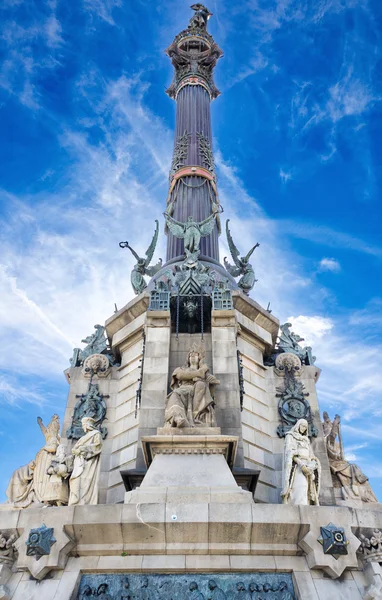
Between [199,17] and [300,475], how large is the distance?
3257 centimetres

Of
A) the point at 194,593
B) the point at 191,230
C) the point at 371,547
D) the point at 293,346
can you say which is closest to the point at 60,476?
the point at 194,593

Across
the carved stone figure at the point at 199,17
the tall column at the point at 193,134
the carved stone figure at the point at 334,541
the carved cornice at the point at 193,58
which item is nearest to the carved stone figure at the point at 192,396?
the carved stone figure at the point at 334,541

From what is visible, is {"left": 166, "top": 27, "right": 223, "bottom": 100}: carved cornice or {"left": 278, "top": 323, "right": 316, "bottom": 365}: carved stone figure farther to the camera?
{"left": 166, "top": 27, "right": 223, "bottom": 100}: carved cornice

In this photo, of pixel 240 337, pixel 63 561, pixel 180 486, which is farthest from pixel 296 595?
pixel 240 337

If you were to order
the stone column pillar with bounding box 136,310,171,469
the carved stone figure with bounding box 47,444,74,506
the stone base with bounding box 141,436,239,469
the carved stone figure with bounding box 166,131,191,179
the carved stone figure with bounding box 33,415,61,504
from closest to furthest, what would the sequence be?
the stone base with bounding box 141,436,239,469, the carved stone figure with bounding box 47,444,74,506, the carved stone figure with bounding box 33,415,61,504, the stone column pillar with bounding box 136,310,171,469, the carved stone figure with bounding box 166,131,191,179

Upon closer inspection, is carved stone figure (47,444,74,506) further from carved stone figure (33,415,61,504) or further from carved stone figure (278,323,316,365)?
carved stone figure (278,323,316,365)

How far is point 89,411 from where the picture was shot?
16953 millimetres

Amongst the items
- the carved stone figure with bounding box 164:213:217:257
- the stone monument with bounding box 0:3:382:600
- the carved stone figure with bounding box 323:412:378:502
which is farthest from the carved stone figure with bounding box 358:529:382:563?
the carved stone figure with bounding box 164:213:217:257

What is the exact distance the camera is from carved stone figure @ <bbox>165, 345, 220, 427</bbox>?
13.4m

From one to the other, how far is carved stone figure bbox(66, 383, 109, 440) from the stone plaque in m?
6.57

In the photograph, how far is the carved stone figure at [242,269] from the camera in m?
20.9

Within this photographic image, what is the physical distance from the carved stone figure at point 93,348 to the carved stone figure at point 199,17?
77.6 feet

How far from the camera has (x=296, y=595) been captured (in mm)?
9898

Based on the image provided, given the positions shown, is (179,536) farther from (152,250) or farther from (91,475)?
(152,250)
